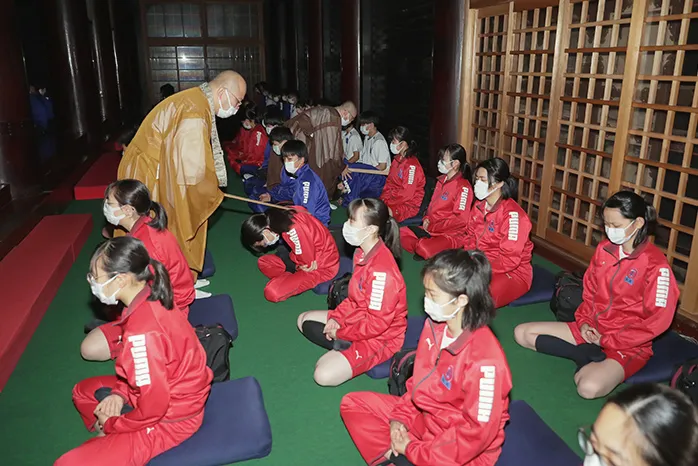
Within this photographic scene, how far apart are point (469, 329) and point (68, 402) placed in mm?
2474

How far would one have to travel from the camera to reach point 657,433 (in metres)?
1.42

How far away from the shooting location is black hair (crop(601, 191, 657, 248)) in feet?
10.8

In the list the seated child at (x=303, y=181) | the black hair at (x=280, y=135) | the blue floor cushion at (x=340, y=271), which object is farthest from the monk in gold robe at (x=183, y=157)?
the black hair at (x=280, y=135)

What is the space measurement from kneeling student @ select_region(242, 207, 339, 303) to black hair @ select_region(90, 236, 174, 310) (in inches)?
77.1

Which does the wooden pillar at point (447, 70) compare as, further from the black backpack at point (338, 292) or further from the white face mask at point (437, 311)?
the white face mask at point (437, 311)

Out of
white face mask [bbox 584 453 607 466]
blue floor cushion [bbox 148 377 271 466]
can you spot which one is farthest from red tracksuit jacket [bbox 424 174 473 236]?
white face mask [bbox 584 453 607 466]

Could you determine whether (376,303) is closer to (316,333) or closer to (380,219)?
(380,219)

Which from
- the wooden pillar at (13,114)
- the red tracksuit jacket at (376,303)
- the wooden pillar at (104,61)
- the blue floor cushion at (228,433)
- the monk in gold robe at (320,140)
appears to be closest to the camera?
the blue floor cushion at (228,433)

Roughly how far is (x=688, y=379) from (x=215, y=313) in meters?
3.06

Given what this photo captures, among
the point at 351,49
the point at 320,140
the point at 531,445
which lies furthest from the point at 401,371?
the point at 351,49

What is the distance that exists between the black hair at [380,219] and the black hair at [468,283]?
1.08 m

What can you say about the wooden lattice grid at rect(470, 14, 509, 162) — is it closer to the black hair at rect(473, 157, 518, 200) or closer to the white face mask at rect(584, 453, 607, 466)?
the black hair at rect(473, 157, 518, 200)

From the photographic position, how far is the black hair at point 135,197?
356 centimetres

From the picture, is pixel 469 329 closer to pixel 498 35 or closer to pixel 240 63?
pixel 498 35
